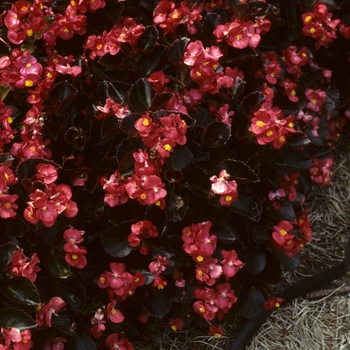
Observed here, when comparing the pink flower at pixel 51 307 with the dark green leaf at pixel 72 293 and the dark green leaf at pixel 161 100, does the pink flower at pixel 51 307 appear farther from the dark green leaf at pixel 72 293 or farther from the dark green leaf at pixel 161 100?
the dark green leaf at pixel 161 100

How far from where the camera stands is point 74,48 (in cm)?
184

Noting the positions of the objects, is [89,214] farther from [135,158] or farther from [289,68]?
[289,68]

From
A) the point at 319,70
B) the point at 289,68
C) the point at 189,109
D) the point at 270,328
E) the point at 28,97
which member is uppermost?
the point at 28,97

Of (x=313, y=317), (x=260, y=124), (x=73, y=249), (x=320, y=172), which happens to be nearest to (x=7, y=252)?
(x=73, y=249)

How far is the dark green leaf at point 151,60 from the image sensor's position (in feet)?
5.48

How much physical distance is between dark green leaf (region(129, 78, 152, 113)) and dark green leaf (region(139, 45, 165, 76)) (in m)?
0.16

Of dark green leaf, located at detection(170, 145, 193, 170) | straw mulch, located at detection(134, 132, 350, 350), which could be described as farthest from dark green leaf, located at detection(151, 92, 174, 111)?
straw mulch, located at detection(134, 132, 350, 350)

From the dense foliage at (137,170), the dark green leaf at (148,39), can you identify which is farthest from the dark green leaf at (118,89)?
the dark green leaf at (148,39)

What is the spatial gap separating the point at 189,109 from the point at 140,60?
21 cm

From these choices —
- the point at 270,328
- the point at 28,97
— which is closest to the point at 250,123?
the point at 28,97

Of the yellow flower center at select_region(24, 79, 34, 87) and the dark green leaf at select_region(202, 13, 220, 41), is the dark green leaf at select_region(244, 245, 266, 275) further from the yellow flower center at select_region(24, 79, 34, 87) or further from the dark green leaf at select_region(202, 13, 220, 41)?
the yellow flower center at select_region(24, 79, 34, 87)

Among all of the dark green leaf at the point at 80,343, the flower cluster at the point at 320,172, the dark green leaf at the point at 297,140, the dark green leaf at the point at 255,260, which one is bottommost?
the flower cluster at the point at 320,172

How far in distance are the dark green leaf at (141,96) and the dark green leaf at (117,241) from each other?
317mm

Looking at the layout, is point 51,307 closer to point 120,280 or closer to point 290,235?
point 120,280
